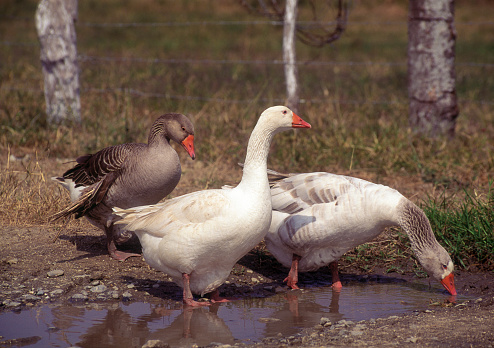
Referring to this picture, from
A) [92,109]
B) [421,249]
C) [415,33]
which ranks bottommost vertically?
[421,249]

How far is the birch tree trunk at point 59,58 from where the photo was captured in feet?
25.9

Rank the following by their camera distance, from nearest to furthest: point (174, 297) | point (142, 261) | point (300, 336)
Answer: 1. point (300, 336)
2. point (174, 297)
3. point (142, 261)

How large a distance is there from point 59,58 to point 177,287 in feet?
14.1

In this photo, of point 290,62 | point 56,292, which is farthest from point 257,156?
point 290,62

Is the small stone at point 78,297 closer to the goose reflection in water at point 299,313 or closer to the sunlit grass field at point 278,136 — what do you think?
the goose reflection in water at point 299,313

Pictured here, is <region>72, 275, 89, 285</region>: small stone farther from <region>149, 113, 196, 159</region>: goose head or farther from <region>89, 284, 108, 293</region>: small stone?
<region>149, 113, 196, 159</region>: goose head

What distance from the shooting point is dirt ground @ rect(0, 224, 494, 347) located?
12.0 ft

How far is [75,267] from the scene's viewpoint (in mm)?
4926

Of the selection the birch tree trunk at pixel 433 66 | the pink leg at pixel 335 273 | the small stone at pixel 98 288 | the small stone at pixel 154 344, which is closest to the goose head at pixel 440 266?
the pink leg at pixel 335 273

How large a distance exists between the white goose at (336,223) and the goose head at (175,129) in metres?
0.87

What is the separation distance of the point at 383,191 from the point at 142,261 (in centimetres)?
204

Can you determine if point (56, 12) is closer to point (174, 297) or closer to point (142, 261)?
point (142, 261)

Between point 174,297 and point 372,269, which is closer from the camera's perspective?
point 174,297

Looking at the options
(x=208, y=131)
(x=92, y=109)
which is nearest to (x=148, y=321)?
(x=208, y=131)
